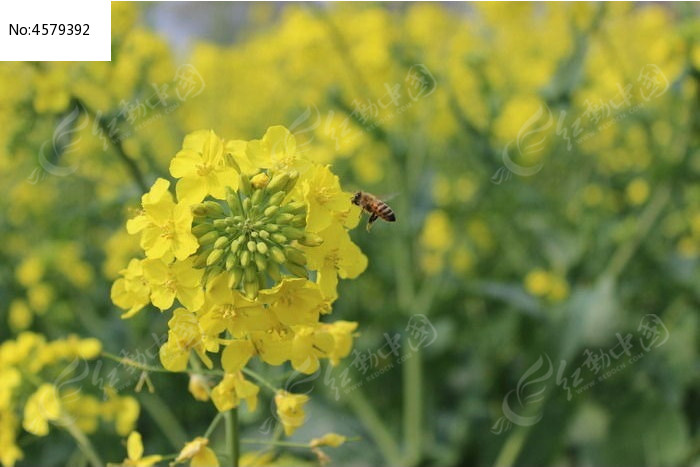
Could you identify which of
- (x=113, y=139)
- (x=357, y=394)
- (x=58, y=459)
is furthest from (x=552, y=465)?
(x=113, y=139)

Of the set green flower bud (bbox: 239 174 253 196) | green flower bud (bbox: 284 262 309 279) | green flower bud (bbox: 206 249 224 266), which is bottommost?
green flower bud (bbox: 284 262 309 279)

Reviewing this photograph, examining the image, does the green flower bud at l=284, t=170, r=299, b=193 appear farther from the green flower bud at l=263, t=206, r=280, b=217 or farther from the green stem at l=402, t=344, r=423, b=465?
the green stem at l=402, t=344, r=423, b=465

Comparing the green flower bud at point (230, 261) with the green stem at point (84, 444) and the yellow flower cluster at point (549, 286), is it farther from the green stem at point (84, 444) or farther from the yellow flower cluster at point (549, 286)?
the yellow flower cluster at point (549, 286)

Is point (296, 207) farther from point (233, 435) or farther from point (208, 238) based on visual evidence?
point (233, 435)

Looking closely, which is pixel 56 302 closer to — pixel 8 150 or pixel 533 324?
pixel 8 150

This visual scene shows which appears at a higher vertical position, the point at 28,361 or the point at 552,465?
the point at 28,361

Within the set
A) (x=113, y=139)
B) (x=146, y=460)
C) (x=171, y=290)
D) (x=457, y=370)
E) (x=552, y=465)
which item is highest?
(x=113, y=139)

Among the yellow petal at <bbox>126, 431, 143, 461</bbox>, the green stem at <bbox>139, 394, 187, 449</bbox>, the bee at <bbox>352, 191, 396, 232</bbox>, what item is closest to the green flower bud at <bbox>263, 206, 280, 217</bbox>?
the bee at <bbox>352, 191, 396, 232</bbox>

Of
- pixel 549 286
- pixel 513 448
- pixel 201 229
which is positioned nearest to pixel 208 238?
pixel 201 229
